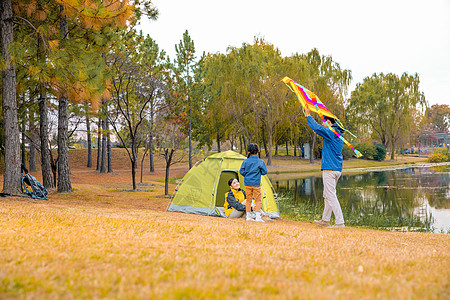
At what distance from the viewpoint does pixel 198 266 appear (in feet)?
10.7

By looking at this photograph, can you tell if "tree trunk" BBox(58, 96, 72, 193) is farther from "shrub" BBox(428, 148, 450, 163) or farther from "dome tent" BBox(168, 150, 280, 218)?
"shrub" BBox(428, 148, 450, 163)

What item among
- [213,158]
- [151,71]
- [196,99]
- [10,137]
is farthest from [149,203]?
[196,99]

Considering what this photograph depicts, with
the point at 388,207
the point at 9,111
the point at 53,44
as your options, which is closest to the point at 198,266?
the point at 53,44

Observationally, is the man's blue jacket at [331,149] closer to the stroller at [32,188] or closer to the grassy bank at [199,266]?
the grassy bank at [199,266]

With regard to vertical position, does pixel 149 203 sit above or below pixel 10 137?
below

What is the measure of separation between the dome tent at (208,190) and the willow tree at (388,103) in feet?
132

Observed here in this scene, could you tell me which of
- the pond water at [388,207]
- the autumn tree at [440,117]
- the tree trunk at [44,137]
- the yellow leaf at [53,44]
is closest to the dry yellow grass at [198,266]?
the pond water at [388,207]

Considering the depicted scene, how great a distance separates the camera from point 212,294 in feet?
8.24

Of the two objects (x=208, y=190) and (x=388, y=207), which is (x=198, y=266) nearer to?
(x=208, y=190)

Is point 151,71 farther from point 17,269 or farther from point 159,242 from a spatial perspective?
point 17,269

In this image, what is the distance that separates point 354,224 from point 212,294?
8.71 m

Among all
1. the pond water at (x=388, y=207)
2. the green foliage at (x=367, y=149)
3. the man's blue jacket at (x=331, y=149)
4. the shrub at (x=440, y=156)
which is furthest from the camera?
the green foliage at (x=367, y=149)

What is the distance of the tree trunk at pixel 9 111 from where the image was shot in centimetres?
977

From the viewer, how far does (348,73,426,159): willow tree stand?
4486 cm
